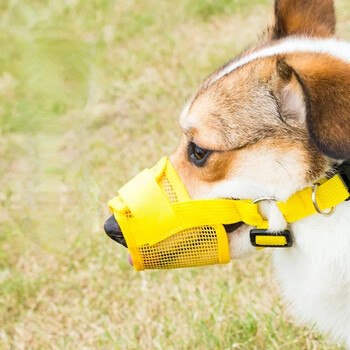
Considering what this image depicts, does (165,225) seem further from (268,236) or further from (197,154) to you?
(268,236)

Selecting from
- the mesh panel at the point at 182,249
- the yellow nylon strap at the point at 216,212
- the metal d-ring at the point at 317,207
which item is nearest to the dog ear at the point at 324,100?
the metal d-ring at the point at 317,207

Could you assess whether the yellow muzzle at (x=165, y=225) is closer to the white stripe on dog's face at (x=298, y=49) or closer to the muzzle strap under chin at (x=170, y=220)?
the muzzle strap under chin at (x=170, y=220)

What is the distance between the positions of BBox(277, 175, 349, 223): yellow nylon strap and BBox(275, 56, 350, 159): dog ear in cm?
26

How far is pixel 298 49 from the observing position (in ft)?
8.23

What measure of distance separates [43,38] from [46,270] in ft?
7.36

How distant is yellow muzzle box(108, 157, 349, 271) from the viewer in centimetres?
259

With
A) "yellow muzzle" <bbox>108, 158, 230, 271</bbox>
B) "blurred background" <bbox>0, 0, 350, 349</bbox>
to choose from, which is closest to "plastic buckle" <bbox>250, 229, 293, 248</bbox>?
"yellow muzzle" <bbox>108, 158, 230, 271</bbox>

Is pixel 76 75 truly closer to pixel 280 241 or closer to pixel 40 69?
pixel 40 69

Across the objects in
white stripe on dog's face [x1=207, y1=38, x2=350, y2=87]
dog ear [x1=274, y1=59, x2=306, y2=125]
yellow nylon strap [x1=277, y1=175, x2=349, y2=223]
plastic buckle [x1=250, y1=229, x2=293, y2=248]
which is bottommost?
plastic buckle [x1=250, y1=229, x2=293, y2=248]

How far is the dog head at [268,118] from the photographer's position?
2145mm

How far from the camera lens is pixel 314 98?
2.06m

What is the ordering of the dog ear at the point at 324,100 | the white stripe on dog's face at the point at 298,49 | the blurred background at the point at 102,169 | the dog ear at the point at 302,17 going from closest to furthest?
1. the dog ear at the point at 324,100
2. the white stripe on dog's face at the point at 298,49
3. the dog ear at the point at 302,17
4. the blurred background at the point at 102,169

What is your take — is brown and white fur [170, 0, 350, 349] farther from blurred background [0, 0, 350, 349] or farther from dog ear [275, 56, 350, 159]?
blurred background [0, 0, 350, 349]

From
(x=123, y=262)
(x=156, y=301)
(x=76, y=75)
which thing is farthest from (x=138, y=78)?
(x=156, y=301)
